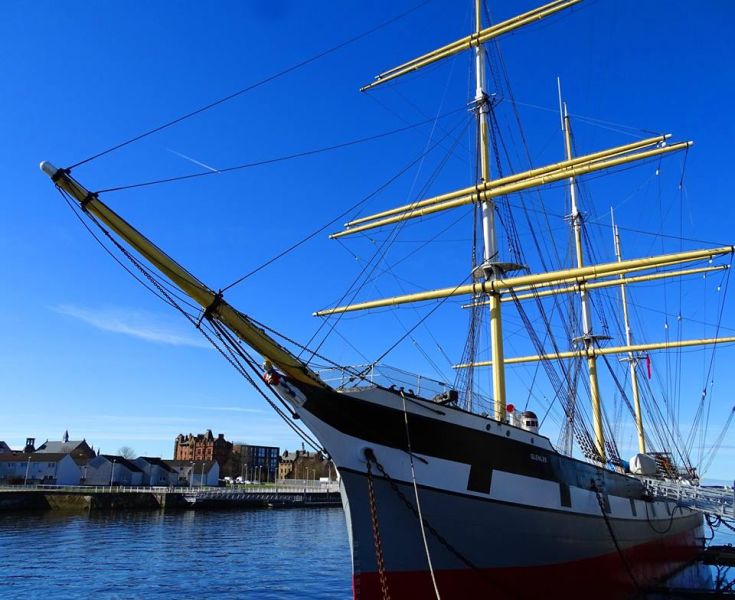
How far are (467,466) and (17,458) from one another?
300 feet

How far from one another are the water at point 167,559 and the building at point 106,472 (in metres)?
37.4

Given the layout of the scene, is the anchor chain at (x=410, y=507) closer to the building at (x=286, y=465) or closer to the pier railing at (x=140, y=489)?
the pier railing at (x=140, y=489)

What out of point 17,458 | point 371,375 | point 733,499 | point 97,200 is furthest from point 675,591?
point 17,458

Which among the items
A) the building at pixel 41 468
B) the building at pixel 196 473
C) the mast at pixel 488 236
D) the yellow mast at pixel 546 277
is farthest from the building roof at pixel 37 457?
the mast at pixel 488 236

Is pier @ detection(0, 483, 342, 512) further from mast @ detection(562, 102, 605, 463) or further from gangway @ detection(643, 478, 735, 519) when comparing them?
gangway @ detection(643, 478, 735, 519)

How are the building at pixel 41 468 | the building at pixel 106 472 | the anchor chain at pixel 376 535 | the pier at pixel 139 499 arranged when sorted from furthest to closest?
the building at pixel 106 472 → the building at pixel 41 468 → the pier at pixel 139 499 → the anchor chain at pixel 376 535

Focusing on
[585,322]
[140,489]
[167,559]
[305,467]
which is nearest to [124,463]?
[140,489]

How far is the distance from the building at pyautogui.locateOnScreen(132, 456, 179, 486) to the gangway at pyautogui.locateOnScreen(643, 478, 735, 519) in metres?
88.2

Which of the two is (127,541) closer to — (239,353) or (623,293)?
(239,353)

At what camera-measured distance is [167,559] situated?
96.3ft

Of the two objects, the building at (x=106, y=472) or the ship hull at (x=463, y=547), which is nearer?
the ship hull at (x=463, y=547)

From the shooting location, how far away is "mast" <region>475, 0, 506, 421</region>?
58.7 ft

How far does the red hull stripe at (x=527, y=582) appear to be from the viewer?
12117mm

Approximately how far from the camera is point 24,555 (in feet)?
94.7
